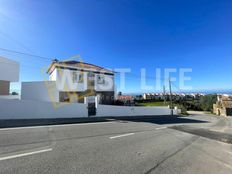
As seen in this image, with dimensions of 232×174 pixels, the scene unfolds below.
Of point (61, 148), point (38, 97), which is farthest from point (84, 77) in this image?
point (61, 148)

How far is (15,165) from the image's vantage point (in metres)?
4.36

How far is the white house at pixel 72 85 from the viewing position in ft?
73.0

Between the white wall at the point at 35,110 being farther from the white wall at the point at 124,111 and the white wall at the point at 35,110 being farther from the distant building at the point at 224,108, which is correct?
the distant building at the point at 224,108

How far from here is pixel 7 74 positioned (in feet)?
80.3

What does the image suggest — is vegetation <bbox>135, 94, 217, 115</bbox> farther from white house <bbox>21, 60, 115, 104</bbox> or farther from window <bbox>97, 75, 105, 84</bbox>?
window <bbox>97, 75, 105, 84</bbox>

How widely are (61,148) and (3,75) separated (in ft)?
75.7

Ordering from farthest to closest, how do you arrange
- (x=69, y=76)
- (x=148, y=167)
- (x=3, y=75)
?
(x=69, y=76), (x=3, y=75), (x=148, y=167)

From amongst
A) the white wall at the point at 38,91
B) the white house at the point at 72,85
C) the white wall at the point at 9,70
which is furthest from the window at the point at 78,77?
the white wall at the point at 9,70

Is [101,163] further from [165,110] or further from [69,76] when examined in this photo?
[165,110]

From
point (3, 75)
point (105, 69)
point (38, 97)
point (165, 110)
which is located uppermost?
point (105, 69)

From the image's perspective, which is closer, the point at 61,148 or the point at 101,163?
the point at 101,163

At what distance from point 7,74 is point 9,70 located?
26.3 inches

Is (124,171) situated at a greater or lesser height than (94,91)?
lesser

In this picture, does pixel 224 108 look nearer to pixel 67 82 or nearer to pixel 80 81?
pixel 80 81
